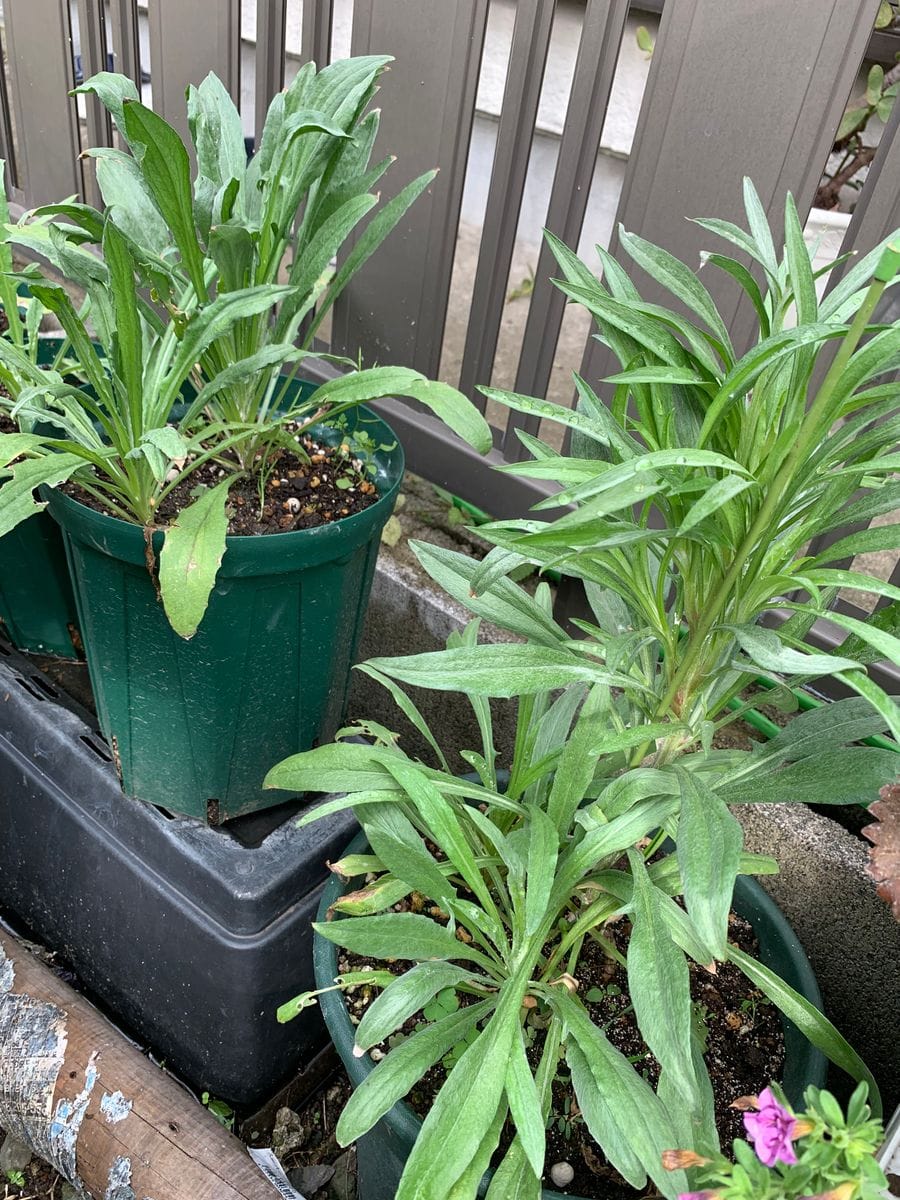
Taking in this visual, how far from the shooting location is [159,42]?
1.72m

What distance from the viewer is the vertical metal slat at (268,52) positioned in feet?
5.02

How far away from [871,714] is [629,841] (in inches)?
8.9

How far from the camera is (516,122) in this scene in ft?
4.35

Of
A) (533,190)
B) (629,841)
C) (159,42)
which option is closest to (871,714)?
(629,841)

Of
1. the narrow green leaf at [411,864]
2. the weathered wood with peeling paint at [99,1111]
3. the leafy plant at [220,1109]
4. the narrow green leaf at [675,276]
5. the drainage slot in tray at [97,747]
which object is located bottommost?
the leafy plant at [220,1109]

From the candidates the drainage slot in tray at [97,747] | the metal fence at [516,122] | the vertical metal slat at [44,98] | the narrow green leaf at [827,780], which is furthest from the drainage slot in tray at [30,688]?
the vertical metal slat at [44,98]

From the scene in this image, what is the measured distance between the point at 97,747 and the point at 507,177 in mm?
938

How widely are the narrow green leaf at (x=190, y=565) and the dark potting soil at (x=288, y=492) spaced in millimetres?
95

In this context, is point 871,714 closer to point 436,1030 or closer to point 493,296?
point 436,1030

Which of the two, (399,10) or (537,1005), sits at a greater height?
(399,10)

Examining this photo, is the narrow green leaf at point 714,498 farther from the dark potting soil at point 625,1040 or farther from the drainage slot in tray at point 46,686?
the drainage slot in tray at point 46,686

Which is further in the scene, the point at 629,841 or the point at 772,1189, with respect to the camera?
the point at 629,841

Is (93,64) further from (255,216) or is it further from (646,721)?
(646,721)

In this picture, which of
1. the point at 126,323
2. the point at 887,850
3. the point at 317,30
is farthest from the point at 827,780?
the point at 317,30
